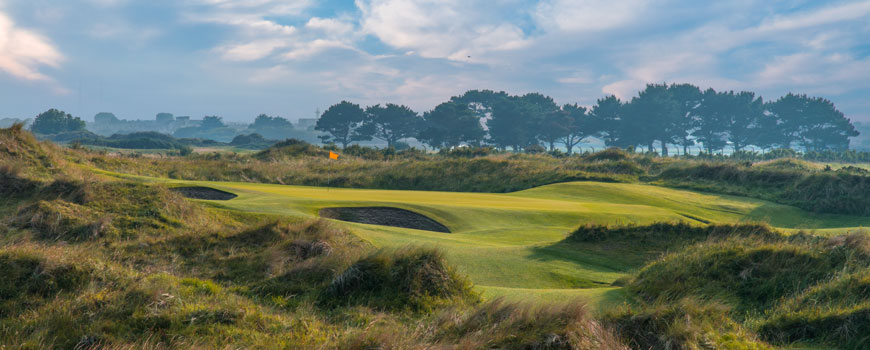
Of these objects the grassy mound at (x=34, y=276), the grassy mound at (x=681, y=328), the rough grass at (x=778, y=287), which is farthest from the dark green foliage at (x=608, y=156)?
the grassy mound at (x=34, y=276)

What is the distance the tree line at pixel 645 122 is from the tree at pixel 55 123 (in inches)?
2680

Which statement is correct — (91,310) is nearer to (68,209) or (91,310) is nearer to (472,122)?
(68,209)

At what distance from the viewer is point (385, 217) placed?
1819 cm

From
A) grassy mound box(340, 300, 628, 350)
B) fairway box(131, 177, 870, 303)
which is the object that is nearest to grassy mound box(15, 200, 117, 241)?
fairway box(131, 177, 870, 303)

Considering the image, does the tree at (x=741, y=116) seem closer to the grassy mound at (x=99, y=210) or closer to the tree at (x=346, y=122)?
the tree at (x=346, y=122)

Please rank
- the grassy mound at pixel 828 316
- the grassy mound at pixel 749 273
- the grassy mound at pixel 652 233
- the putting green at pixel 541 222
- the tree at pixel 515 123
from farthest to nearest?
the tree at pixel 515 123, the grassy mound at pixel 652 233, the putting green at pixel 541 222, the grassy mound at pixel 749 273, the grassy mound at pixel 828 316

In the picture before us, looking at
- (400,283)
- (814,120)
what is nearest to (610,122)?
(814,120)

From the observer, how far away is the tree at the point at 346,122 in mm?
115438

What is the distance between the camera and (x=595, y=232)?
46.0 feet

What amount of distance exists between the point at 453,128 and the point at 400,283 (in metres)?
100

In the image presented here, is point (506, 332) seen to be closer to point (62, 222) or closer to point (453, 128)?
point (62, 222)

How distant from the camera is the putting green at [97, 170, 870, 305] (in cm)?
1066

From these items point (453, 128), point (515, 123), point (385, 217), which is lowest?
point (385, 217)

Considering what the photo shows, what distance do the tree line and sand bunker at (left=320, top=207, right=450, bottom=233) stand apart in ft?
290
